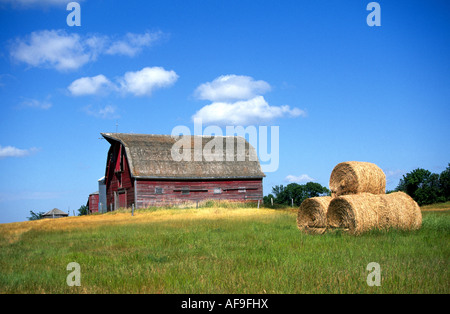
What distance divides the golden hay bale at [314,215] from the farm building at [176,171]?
2393cm

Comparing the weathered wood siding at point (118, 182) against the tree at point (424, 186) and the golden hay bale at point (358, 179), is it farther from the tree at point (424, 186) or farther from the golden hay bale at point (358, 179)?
the tree at point (424, 186)

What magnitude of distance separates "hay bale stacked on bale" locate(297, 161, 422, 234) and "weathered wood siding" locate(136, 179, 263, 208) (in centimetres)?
2411

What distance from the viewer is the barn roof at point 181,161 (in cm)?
3756

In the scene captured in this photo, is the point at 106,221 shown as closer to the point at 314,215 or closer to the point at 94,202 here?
the point at 314,215

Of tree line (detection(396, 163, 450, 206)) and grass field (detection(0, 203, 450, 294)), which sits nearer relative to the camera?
grass field (detection(0, 203, 450, 294))

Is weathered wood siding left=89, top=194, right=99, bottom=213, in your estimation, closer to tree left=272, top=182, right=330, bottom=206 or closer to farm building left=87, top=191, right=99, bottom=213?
farm building left=87, top=191, right=99, bottom=213

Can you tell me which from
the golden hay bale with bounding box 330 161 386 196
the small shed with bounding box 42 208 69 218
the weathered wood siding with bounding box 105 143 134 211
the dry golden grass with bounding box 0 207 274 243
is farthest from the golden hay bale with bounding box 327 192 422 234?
the small shed with bounding box 42 208 69 218

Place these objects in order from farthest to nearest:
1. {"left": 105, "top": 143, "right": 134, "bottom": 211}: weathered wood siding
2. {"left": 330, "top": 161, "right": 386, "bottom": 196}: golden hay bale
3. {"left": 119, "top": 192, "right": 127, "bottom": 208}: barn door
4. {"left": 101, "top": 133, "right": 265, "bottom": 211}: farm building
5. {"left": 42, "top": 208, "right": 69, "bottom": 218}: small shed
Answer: {"left": 42, "top": 208, "right": 69, "bottom": 218}: small shed < {"left": 119, "top": 192, "right": 127, "bottom": 208}: barn door < {"left": 105, "top": 143, "right": 134, "bottom": 211}: weathered wood siding < {"left": 101, "top": 133, "right": 265, "bottom": 211}: farm building < {"left": 330, "top": 161, "right": 386, "bottom": 196}: golden hay bale

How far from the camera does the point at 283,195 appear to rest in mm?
67938

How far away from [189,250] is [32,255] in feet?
14.5

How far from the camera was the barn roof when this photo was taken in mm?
37562

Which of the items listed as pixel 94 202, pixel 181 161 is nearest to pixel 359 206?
pixel 181 161
